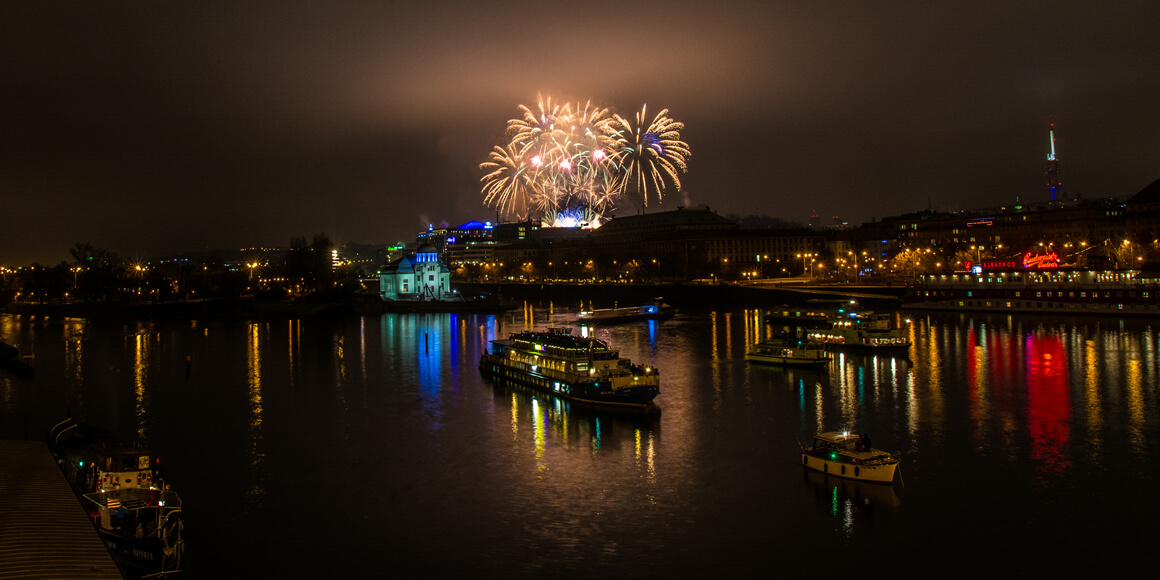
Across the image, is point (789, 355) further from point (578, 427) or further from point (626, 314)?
point (626, 314)

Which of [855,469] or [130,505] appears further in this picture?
[855,469]

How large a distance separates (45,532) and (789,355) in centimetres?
1978

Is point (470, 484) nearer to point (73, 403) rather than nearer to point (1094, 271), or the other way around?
point (73, 403)

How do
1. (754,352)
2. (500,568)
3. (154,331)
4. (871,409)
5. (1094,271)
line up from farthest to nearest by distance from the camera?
(154,331) → (1094,271) → (754,352) → (871,409) → (500,568)

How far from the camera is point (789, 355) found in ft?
77.6

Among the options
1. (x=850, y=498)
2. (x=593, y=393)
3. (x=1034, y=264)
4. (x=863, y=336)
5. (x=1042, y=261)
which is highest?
(x=1042, y=261)

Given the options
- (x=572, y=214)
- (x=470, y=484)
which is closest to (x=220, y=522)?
(x=470, y=484)

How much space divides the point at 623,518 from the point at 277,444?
8.14 meters

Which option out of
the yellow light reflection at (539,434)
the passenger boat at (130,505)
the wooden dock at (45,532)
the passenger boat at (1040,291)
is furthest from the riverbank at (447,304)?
the wooden dock at (45,532)

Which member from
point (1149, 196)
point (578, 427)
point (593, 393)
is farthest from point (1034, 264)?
point (578, 427)

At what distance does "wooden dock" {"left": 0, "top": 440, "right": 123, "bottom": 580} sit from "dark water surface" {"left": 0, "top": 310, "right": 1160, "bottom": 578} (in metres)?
1.90

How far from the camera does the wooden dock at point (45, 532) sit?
6.48 m

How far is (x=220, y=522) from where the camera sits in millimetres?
11195

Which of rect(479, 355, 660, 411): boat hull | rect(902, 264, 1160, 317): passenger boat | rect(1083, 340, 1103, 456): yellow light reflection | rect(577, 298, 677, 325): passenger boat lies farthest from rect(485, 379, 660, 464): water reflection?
rect(902, 264, 1160, 317): passenger boat
